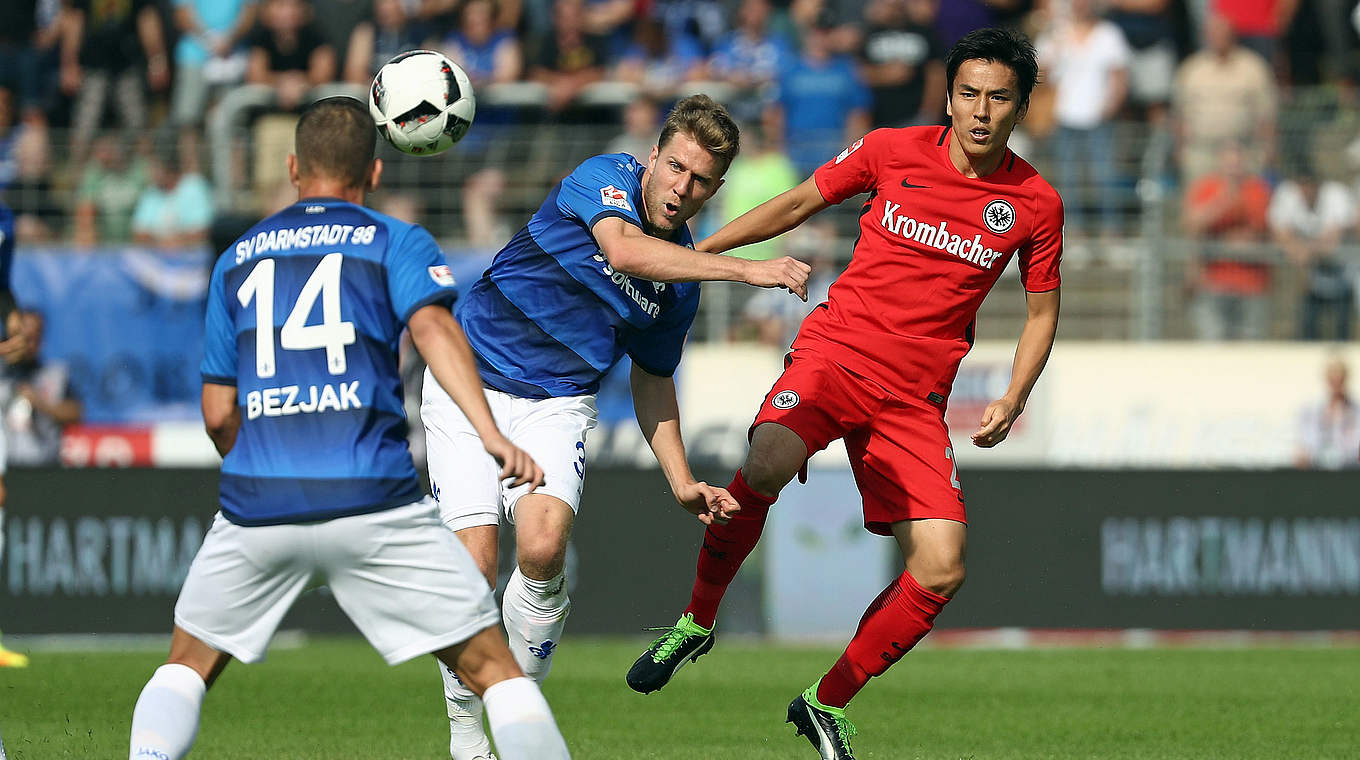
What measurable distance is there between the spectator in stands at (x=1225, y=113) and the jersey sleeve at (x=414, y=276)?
12049 mm

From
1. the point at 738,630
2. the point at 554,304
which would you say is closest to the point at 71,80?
the point at 738,630

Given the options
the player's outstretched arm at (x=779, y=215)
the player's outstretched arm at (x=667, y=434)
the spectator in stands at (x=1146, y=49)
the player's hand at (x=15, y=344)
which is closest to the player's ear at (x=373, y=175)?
the player's outstretched arm at (x=667, y=434)

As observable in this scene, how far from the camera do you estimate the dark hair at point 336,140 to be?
523cm

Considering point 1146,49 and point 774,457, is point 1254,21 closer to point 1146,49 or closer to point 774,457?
point 1146,49

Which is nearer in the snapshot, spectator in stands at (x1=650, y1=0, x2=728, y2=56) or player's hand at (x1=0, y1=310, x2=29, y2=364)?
player's hand at (x1=0, y1=310, x2=29, y2=364)

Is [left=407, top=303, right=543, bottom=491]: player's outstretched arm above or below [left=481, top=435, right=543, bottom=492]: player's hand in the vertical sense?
above

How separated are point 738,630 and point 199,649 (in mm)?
9546

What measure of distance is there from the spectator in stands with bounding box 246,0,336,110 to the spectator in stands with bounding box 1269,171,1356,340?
914 centimetres

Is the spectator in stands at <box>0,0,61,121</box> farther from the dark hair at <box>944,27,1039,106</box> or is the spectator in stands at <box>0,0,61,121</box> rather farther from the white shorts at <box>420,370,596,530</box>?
the dark hair at <box>944,27,1039,106</box>

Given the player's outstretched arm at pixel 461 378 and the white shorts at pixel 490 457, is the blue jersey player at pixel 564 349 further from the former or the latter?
the player's outstretched arm at pixel 461 378

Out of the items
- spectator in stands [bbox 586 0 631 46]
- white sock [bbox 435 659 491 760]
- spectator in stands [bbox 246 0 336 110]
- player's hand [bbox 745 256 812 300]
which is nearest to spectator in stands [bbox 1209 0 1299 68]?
spectator in stands [bbox 586 0 631 46]

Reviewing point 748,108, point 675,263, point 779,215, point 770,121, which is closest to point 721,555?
point 779,215

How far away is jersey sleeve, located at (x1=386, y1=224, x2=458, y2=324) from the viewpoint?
16.6ft

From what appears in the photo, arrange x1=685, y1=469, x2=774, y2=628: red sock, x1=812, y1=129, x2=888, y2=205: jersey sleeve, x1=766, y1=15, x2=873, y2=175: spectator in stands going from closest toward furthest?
x1=812, y1=129, x2=888, y2=205: jersey sleeve, x1=685, y1=469, x2=774, y2=628: red sock, x1=766, y1=15, x2=873, y2=175: spectator in stands
